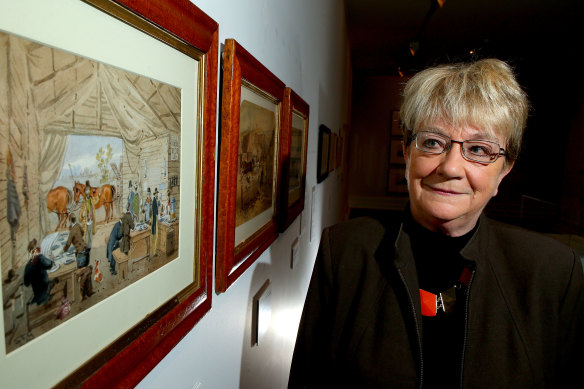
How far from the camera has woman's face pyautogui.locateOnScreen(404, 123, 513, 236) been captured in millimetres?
1028

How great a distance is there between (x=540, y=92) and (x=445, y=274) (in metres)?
9.84

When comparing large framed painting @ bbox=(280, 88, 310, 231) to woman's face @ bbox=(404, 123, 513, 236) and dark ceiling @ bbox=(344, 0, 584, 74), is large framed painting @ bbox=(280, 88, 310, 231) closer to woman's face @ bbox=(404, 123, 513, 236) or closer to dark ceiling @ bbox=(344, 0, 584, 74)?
woman's face @ bbox=(404, 123, 513, 236)

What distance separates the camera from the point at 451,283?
3.81 ft

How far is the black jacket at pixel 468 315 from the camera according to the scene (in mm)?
1048

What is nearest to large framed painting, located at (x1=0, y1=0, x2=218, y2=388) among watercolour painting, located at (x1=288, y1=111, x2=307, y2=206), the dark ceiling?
watercolour painting, located at (x1=288, y1=111, x2=307, y2=206)

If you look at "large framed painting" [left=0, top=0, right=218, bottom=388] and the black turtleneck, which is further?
the black turtleneck

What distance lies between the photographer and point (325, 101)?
3.04 m

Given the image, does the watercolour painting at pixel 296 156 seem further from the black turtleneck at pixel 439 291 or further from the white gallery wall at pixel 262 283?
the black turtleneck at pixel 439 291

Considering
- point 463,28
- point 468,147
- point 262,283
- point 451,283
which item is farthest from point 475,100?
point 463,28

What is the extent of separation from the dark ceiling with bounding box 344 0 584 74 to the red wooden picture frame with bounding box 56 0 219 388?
4.02 meters

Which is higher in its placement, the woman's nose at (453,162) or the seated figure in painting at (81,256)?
the woman's nose at (453,162)

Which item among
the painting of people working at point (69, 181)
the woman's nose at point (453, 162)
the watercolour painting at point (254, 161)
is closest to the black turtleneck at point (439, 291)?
the woman's nose at point (453, 162)

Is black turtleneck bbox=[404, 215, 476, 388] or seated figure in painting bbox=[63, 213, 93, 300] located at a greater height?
seated figure in painting bbox=[63, 213, 93, 300]

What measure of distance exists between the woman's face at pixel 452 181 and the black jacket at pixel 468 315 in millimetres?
118
